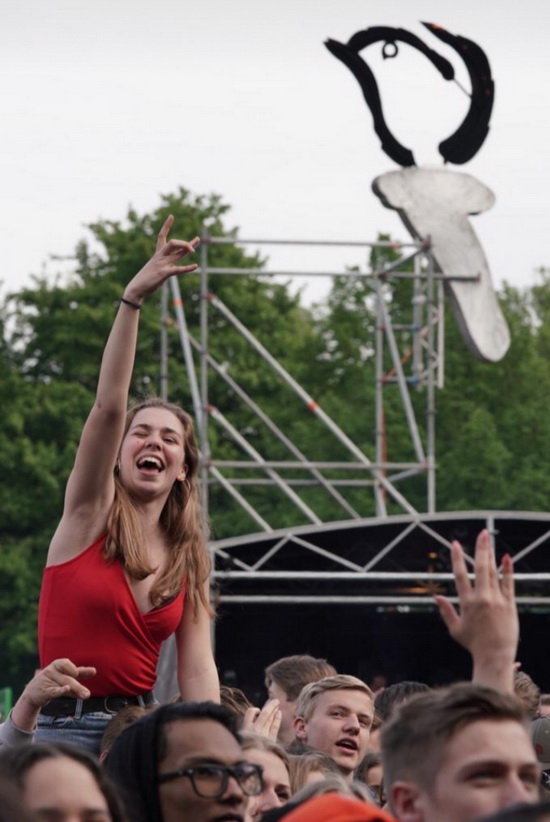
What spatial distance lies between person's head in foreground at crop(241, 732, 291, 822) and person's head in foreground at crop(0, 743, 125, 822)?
143 cm

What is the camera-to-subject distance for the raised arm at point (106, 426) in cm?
480

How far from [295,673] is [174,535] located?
126 inches

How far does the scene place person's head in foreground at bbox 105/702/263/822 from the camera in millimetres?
3377

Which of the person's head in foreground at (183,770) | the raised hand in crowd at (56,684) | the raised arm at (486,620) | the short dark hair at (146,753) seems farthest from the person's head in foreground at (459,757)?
the raised hand in crowd at (56,684)

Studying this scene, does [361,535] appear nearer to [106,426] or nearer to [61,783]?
[106,426]

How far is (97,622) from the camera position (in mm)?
4836

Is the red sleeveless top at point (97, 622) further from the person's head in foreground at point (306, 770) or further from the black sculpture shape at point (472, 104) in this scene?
→ the black sculpture shape at point (472, 104)

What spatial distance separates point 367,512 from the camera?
35.5m

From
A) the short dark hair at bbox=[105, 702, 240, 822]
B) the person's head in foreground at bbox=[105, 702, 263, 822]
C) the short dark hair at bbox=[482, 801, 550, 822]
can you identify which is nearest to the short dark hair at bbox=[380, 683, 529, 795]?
the person's head in foreground at bbox=[105, 702, 263, 822]

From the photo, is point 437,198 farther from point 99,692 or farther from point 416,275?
point 99,692

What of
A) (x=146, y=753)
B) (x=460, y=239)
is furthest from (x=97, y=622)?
(x=460, y=239)

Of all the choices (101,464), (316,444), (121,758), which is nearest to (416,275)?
(101,464)

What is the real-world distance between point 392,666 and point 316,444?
1600 centimetres

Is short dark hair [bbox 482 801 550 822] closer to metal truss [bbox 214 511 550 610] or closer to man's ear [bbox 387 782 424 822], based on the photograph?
man's ear [bbox 387 782 424 822]
